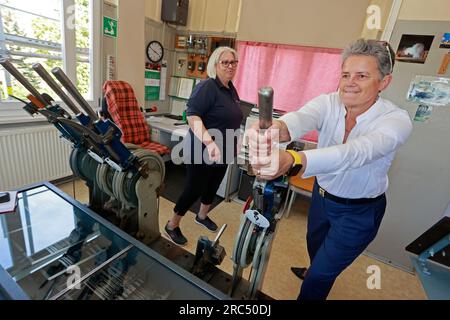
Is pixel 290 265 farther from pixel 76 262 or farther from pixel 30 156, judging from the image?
pixel 30 156

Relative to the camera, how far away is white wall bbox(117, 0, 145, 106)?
2.80 metres

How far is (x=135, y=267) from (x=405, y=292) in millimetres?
2107

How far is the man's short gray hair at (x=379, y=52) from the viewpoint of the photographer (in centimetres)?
88

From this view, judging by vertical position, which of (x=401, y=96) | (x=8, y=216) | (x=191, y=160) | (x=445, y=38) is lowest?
(x=8, y=216)

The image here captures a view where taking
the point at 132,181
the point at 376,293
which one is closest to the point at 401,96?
the point at 376,293

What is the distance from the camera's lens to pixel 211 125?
1680mm

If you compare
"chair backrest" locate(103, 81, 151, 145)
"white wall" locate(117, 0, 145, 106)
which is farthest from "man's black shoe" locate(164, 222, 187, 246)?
"white wall" locate(117, 0, 145, 106)

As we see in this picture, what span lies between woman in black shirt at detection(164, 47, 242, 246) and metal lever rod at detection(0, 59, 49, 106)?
2.63 feet

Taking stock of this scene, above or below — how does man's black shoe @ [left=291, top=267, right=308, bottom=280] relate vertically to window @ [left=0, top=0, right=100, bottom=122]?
below

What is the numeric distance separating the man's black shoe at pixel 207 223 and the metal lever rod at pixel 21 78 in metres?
1.61

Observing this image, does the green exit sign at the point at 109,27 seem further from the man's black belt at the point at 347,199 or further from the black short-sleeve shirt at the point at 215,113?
the man's black belt at the point at 347,199

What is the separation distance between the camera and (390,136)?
0.82 meters

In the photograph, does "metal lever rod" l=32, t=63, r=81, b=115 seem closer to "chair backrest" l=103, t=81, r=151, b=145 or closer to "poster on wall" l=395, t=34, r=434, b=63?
"chair backrest" l=103, t=81, r=151, b=145
